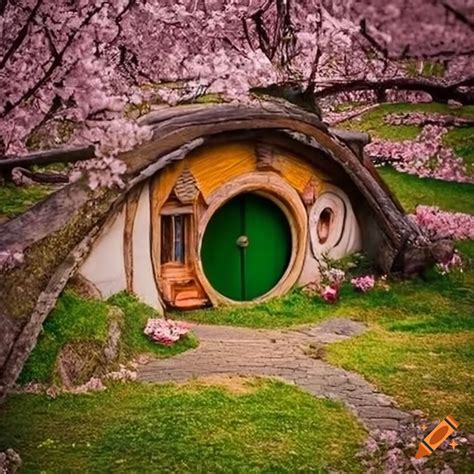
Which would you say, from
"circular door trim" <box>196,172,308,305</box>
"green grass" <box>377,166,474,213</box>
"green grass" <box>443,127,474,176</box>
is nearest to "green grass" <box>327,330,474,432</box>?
"circular door trim" <box>196,172,308,305</box>

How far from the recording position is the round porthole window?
39.5 feet

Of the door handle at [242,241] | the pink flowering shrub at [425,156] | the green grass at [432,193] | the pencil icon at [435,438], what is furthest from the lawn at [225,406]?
the green grass at [432,193]

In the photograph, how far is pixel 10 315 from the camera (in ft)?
23.6

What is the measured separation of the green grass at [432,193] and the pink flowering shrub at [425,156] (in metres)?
0.27

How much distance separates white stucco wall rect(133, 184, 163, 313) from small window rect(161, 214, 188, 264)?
50 cm

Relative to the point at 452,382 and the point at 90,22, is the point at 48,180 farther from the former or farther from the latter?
the point at 452,382

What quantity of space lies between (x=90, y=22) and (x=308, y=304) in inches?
195

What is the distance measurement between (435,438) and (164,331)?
3671mm

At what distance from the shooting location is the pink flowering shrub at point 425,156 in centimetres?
1418

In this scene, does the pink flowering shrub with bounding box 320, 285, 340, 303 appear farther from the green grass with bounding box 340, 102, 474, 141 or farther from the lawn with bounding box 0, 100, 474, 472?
the green grass with bounding box 340, 102, 474, 141

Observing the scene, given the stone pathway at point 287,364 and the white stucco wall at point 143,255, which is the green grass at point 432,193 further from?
the white stucco wall at point 143,255

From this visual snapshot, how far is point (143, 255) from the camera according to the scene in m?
10.0

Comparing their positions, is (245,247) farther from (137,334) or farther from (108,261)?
(137,334)

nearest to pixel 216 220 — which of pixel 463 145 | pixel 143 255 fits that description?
pixel 143 255
